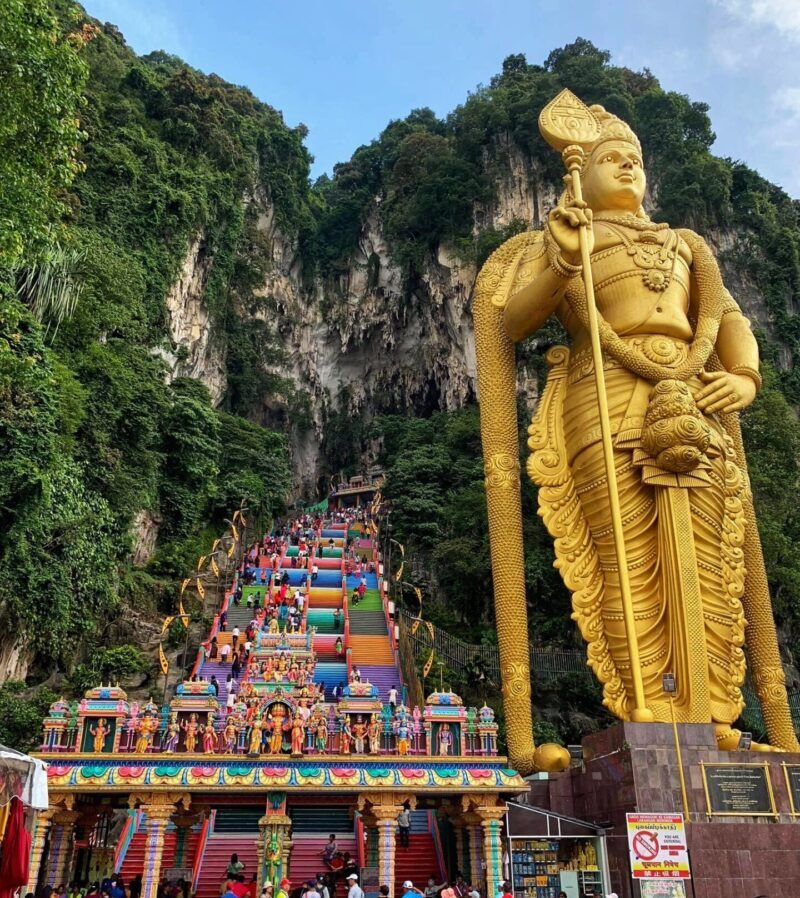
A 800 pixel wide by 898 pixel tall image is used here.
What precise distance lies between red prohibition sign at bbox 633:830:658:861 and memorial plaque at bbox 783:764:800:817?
7.45 ft

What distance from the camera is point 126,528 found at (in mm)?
15500

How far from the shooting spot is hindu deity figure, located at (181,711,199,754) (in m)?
6.86

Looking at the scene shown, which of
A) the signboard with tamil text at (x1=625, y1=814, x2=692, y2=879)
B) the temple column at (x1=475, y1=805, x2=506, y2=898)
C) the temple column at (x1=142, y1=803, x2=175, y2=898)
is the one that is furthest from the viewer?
the temple column at (x1=475, y1=805, x2=506, y2=898)

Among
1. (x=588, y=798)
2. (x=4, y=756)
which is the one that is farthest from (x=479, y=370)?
(x=4, y=756)

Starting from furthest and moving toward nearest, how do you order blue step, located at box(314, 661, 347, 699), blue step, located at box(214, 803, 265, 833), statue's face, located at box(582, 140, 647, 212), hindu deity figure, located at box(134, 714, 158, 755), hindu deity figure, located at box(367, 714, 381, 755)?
1. blue step, located at box(314, 661, 347, 699)
2. blue step, located at box(214, 803, 265, 833)
3. statue's face, located at box(582, 140, 647, 212)
4. hindu deity figure, located at box(367, 714, 381, 755)
5. hindu deity figure, located at box(134, 714, 158, 755)

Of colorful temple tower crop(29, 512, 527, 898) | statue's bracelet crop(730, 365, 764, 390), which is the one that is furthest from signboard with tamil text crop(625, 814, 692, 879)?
statue's bracelet crop(730, 365, 764, 390)

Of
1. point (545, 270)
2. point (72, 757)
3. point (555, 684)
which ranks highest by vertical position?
point (545, 270)

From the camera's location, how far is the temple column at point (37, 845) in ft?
20.5

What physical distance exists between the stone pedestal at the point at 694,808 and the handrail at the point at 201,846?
409 centimetres

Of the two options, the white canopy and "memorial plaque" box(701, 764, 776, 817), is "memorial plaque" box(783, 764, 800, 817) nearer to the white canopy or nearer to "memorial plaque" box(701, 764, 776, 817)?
"memorial plaque" box(701, 764, 776, 817)

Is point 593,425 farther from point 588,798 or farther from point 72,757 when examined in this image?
point 72,757

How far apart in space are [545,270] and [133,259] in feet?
48.0

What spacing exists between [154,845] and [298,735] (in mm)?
1459

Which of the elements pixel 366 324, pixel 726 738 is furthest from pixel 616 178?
pixel 366 324
